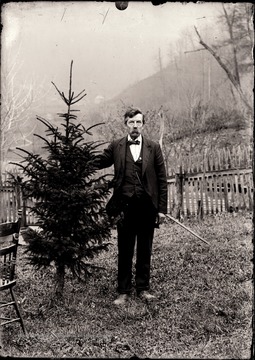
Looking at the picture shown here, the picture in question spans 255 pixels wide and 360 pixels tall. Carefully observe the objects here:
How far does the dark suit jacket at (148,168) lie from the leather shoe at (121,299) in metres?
1.10

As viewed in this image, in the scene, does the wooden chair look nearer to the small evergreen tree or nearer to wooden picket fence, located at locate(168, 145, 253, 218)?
the small evergreen tree

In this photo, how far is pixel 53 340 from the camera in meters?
3.87

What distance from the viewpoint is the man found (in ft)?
15.4

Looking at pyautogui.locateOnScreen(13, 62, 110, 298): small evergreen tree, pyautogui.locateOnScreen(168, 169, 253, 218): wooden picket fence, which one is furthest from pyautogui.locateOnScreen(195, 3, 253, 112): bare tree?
pyautogui.locateOnScreen(13, 62, 110, 298): small evergreen tree

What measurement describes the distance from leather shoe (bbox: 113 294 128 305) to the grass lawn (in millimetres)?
74

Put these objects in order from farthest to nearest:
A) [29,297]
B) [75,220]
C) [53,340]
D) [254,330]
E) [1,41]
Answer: [29,297], [75,220], [53,340], [1,41], [254,330]

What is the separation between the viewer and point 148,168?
4746mm

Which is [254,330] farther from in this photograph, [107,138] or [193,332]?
[107,138]

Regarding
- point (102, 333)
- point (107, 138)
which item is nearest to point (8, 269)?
point (102, 333)

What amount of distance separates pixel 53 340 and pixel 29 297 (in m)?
1.41

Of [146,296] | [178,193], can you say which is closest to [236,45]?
[178,193]

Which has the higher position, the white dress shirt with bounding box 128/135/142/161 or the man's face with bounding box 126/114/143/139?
the man's face with bounding box 126/114/143/139

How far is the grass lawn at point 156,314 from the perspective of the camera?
368 centimetres

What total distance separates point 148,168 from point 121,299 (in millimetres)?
1564
